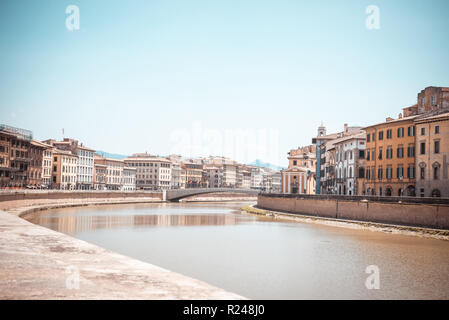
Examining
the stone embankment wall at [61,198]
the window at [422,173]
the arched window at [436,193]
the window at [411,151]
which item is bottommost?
the stone embankment wall at [61,198]

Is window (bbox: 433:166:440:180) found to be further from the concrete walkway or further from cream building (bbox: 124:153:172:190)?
cream building (bbox: 124:153:172:190)

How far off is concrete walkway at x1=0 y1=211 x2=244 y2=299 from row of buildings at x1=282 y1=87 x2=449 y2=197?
32.3m

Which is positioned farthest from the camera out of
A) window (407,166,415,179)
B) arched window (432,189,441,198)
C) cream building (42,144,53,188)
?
cream building (42,144,53,188)

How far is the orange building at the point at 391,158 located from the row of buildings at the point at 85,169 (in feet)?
160

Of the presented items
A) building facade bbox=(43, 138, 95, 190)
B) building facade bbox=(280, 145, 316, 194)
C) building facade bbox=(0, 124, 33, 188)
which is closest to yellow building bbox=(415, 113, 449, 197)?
building facade bbox=(280, 145, 316, 194)

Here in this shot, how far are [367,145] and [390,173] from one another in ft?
17.0

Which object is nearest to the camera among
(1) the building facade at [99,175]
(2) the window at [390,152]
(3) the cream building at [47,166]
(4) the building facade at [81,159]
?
(2) the window at [390,152]

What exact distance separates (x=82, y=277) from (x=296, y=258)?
1350 cm

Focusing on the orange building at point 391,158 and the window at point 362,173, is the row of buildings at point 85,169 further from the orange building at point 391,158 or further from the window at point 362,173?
the orange building at point 391,158

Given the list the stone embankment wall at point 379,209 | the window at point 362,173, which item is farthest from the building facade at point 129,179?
the window at point 362,173

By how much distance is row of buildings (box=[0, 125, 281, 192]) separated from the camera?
75375 mm

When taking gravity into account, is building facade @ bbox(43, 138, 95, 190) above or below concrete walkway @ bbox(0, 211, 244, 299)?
above

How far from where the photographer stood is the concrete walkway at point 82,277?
10.5m
